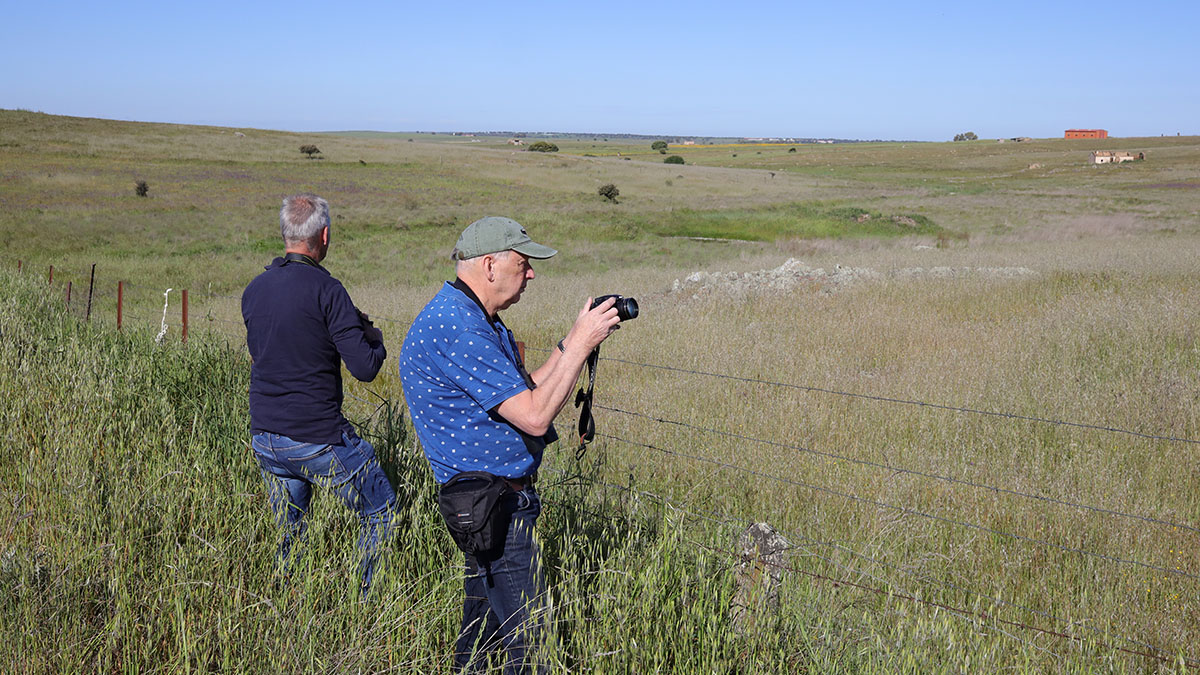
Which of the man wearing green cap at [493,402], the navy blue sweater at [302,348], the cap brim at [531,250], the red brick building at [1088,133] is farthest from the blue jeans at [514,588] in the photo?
the red brick building at [1088,133]

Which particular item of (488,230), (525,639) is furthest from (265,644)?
(488,230)

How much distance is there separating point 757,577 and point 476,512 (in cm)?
112

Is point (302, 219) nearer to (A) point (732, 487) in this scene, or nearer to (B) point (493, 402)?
(B) point (493, 402)

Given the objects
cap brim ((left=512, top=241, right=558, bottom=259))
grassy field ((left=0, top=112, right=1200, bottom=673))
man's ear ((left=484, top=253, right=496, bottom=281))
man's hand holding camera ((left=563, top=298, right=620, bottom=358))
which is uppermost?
cap brim ((left=512, top=241, right=558, bottom=259))

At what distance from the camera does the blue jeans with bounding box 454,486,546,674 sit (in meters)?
2.52

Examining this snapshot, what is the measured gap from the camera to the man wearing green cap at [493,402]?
7.96 ft

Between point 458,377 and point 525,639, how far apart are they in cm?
85

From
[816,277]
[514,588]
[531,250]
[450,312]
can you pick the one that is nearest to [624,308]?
[531,250]

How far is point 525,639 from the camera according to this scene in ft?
8.25

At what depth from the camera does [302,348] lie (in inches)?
134

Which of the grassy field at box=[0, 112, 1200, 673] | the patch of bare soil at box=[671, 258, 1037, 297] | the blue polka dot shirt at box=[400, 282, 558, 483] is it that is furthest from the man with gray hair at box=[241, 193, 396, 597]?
the patch of bare soil at box=[671, 258, 1037, 297]

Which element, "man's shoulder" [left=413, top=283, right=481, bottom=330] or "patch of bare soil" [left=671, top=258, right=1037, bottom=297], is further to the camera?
"patch of bare soil" [left=671, top=258, right=1037, bottom=297]

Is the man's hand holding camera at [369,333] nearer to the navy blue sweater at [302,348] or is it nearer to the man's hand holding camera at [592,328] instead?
the navy blue sweater at [302,348]

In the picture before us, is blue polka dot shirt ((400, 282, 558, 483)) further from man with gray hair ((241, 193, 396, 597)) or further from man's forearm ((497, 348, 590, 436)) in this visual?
man with gray hair ((241, 193, 396, 597))
